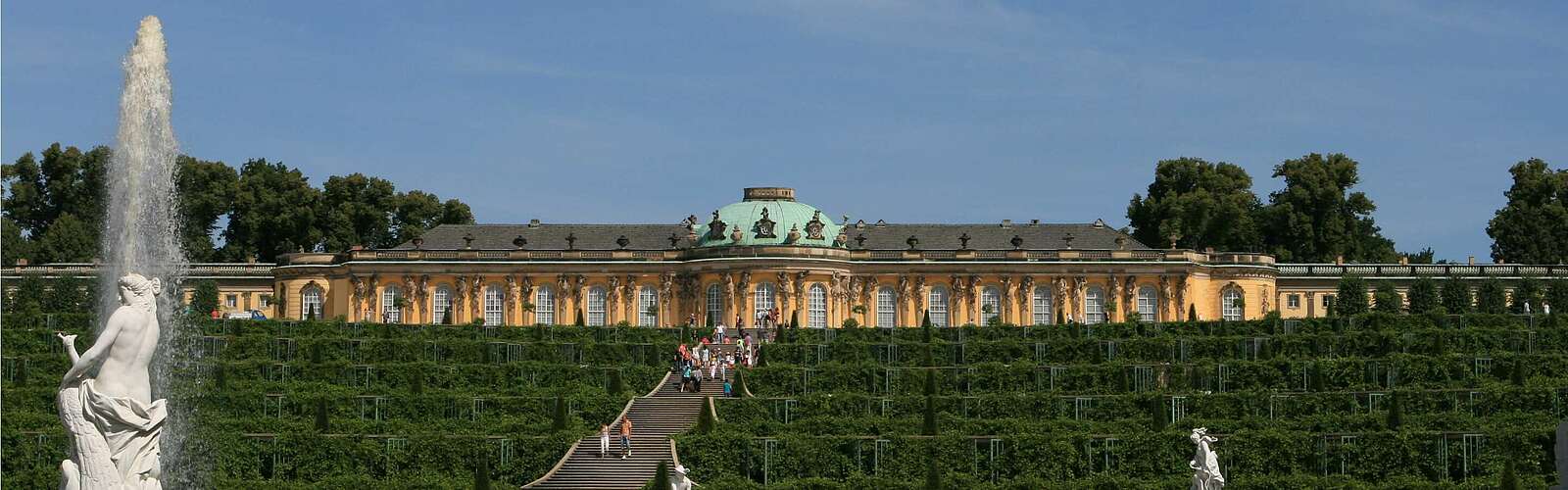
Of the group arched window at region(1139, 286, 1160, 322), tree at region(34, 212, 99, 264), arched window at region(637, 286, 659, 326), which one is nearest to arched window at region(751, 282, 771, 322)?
arched window at region(637, 286, 659, 326)

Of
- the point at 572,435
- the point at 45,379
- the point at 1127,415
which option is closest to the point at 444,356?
the point at 45,379

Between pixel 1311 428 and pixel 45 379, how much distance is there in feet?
95.1

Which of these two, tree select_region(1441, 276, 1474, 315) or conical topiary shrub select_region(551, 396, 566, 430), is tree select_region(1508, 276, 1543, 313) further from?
conical topiary shrub select_region(551, 396, 566, 430)

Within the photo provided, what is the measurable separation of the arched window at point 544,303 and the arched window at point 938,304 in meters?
15.2

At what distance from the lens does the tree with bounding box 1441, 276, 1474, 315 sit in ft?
284

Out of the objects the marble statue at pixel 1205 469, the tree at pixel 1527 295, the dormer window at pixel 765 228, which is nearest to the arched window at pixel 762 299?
the dormer window at pixel 765 228

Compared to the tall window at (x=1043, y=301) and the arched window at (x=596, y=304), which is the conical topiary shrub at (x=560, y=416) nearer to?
the arched window at (x=596, y=304)

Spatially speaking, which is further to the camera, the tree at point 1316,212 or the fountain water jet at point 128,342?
the tree at point 1316,212

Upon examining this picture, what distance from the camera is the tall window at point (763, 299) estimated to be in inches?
3435

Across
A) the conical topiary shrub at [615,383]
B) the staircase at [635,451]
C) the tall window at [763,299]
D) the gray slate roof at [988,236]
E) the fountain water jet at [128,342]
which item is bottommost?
the staircase at [635,451]

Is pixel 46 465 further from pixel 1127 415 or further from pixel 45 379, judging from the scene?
pixel 1127 415

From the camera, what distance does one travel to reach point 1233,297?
90875 mm

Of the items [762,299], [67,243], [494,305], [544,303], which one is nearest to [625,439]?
[762,299]

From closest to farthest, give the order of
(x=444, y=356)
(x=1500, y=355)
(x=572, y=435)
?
(x=572, y=435), (x=1500, y=355), (x=444, y=356)
